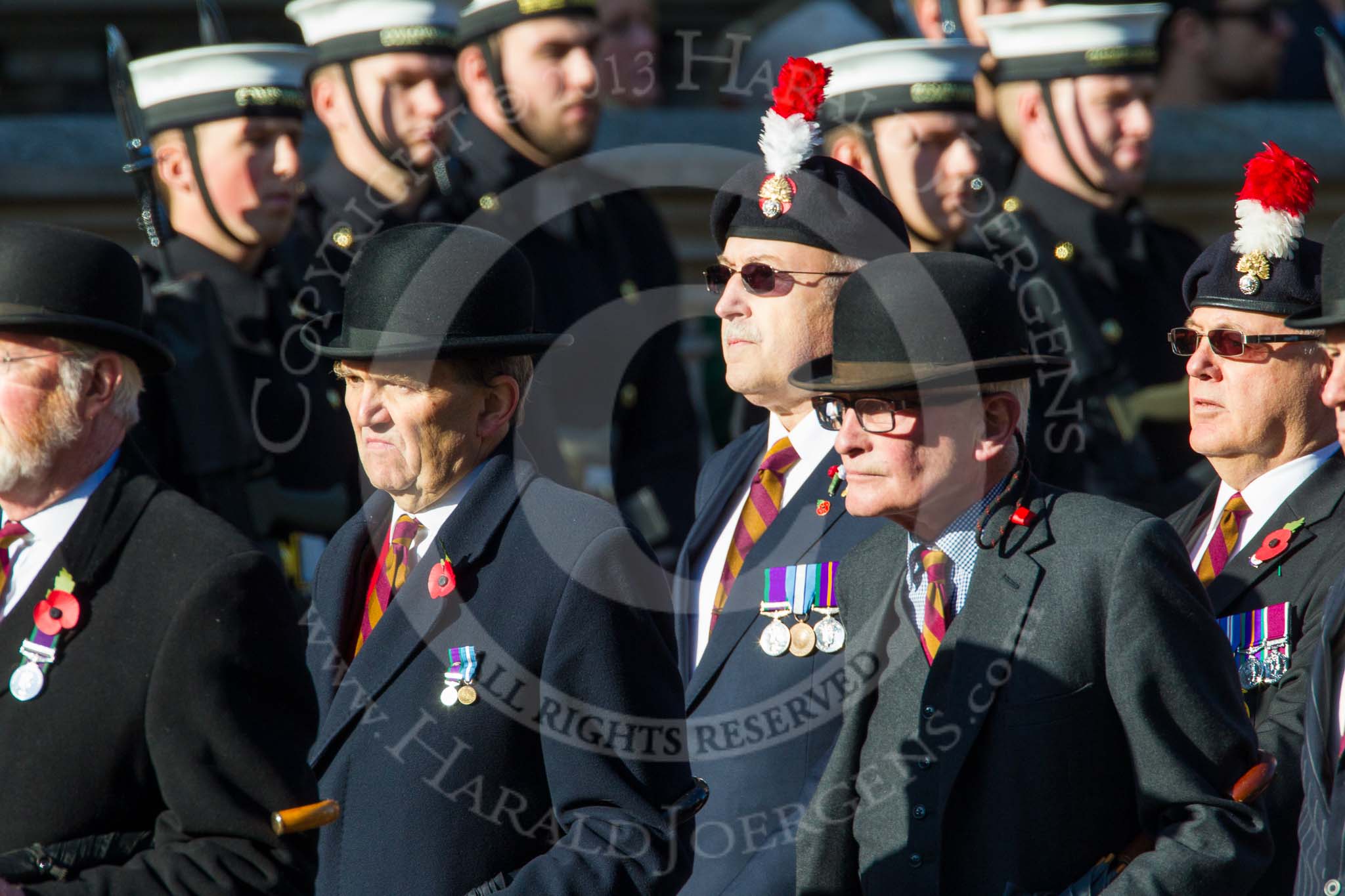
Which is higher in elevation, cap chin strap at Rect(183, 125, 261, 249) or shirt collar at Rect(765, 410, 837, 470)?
cap chin strap at Rect(183, 125, 261, 249)

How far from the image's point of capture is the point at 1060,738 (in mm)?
3902

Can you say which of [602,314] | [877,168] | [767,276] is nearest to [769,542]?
[767,276]

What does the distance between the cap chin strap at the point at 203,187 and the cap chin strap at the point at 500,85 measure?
3.02 ft

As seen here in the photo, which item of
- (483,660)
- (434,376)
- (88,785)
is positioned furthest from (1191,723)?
(88,785)

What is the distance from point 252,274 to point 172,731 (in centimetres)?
360

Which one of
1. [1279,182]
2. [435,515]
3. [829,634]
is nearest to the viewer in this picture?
[435,515]

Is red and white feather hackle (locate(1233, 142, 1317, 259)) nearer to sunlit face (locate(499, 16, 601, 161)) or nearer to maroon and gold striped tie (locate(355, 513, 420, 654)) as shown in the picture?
maroon and gold striped tie (locate(355, 513, 420, 654))

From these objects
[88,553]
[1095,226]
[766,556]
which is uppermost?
[88,553]

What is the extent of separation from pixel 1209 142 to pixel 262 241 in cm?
423

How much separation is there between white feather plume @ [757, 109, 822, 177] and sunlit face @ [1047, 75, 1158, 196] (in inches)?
102

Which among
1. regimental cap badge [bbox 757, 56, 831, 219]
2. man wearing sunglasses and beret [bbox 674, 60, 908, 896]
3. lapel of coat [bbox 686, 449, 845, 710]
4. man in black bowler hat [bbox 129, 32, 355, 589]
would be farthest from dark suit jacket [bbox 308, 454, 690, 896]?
man in black bowler hat [bbox 129, 32, 355, 589]

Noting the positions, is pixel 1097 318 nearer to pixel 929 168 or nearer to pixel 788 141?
pixel 929 168

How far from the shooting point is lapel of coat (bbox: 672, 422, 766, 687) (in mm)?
5148

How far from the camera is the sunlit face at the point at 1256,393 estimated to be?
5008mm
